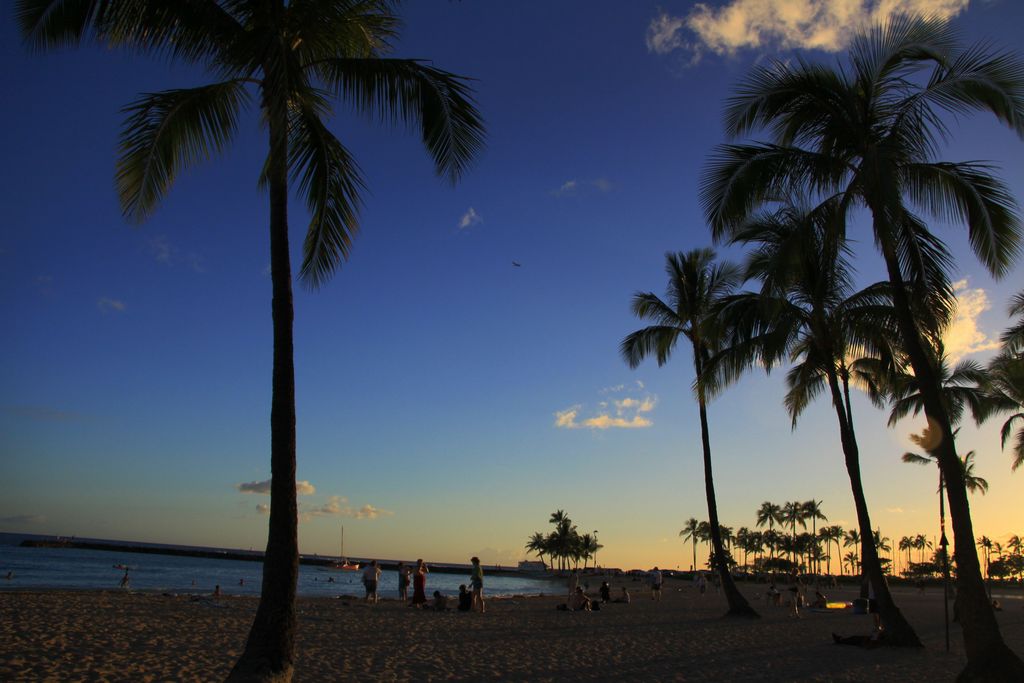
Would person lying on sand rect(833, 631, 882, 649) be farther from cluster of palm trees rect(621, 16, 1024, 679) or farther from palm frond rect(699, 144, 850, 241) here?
palm frond rect(699, 144, 850, 241)

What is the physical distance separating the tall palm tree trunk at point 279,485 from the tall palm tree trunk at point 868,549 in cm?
1339

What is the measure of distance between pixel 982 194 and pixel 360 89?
973 cm

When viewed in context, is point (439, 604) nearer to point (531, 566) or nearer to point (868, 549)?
point (868, 549)

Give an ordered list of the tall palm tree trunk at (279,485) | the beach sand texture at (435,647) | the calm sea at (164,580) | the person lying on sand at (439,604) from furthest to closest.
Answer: the calm sea at (164,580) < the person lying on sand at (439,604) < the beach sand texture at (435,647) < the tall palm tree trunk at (279,485)

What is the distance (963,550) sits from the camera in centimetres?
976

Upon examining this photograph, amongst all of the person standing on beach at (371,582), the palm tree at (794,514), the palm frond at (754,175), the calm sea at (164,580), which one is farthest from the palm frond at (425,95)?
the palm tree at (794,514)

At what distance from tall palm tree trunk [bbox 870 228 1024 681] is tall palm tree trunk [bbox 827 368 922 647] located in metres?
5.35

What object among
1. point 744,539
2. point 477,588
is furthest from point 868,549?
point 744,539

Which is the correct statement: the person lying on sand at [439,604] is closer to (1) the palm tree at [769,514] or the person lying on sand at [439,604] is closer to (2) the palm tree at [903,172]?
(2) the palm tree at [903,172]

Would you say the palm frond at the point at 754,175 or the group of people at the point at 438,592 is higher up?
the palm frond at the point at 754,175

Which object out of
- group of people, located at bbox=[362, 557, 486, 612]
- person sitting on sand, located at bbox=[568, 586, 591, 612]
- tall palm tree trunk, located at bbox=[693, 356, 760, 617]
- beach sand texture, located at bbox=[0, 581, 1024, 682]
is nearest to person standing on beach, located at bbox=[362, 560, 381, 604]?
group of people, located at bbox=[362, 557, 486, 612]

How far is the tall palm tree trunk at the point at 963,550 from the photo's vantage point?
9.13m

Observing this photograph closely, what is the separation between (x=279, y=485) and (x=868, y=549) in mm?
16498

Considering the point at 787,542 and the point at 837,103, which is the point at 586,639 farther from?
the point at 787,542
